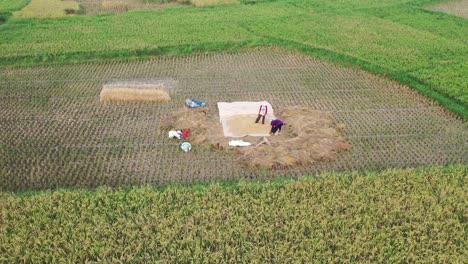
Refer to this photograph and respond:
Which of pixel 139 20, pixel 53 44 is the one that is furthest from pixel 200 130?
pixel 139 20

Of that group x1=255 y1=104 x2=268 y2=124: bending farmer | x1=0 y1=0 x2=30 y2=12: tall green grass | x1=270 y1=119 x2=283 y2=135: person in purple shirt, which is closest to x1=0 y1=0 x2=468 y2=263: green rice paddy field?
x1=255 y1=104 x2=268 y2=124: bending farmer

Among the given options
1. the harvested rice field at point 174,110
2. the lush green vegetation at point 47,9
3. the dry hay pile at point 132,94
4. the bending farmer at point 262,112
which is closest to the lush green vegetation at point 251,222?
the harvested rice field at point 174,110

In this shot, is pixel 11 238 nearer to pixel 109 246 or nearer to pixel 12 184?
pixel 109 246

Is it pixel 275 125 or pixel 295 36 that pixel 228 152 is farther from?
pixel 295 36

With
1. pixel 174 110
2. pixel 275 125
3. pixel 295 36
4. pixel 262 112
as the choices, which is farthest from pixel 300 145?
pixel 295 36

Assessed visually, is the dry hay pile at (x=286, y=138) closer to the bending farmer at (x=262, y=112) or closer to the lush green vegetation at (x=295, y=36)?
the bending farmer at (x=262, y=112)

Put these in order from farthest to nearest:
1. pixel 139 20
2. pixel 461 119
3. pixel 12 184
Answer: pixel 139 20 < pixel 461 119 < pixel 12 184

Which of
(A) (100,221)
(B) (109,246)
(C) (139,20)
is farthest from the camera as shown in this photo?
(C) (139,20)
